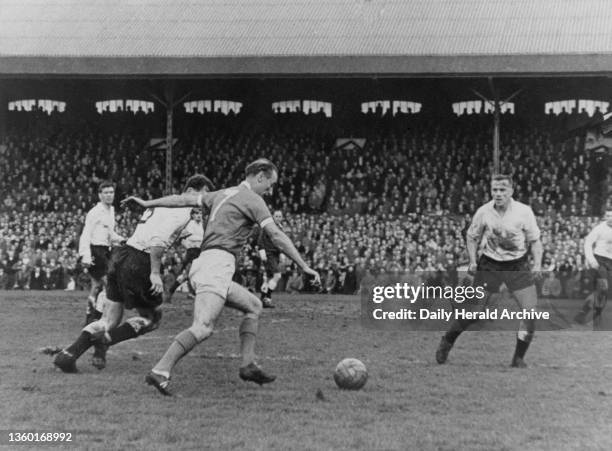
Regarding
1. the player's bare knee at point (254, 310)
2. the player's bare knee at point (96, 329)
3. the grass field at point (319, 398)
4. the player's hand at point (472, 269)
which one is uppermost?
the player's hand at point (472, 269)

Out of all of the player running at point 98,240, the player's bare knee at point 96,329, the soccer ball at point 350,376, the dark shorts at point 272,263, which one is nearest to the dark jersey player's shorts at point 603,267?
the dark shorts at point 272,263

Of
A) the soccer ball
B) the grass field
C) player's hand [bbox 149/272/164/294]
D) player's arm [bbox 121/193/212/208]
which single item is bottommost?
the grass field

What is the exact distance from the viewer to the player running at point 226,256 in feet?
21.9

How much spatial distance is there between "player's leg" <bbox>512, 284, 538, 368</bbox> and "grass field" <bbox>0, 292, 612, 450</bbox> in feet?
0.67

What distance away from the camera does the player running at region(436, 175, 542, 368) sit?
881 centimetres

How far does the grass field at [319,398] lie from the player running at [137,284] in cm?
31

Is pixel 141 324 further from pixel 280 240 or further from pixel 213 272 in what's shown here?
pixel 280 240

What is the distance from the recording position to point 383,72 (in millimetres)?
23375

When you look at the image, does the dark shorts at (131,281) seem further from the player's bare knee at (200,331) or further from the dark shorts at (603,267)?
the dark shorts at (603,267)

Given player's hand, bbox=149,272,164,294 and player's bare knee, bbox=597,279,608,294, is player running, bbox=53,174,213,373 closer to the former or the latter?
player's hand, bbox=149,272,164,294

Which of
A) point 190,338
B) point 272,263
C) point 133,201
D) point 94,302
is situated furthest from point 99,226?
point 272,263

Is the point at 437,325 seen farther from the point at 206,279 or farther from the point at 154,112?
the point at 154,112

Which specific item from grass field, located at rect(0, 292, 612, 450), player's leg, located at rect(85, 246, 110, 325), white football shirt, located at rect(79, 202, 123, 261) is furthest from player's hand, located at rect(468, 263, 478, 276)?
player's leg, located at rect(85, 246, 110, 325)

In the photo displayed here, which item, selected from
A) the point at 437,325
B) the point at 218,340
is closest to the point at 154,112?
the point at 437,325
